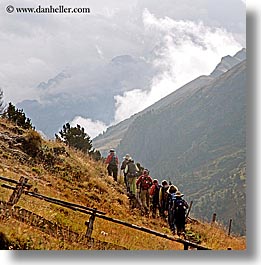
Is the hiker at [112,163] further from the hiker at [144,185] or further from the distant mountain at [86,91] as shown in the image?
the distant mountain at [86,91]

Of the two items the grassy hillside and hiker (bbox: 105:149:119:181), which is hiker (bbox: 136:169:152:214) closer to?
the grassy hillside

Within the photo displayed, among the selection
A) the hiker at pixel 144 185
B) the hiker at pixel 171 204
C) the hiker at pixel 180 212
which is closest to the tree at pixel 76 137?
the hiker at pixel 144 185

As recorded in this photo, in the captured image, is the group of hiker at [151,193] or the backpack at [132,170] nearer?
the group of hiker at [151,193]

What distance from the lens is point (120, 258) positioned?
5.62 meters

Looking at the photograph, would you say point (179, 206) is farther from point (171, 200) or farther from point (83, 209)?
point (83, 209)

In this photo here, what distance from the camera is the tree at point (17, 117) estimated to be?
22.2 feet

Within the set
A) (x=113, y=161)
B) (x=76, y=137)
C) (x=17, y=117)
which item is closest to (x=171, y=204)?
(x=113, y=161)

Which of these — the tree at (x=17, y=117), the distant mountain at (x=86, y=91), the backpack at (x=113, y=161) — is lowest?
the backpack at (x=113, y=161)

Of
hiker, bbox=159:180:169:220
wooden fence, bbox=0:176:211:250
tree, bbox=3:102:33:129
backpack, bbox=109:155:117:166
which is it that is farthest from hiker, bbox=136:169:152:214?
tree, bbox=3:102:33:129

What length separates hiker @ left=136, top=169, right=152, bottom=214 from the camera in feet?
21.3

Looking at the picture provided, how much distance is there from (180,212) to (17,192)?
2.05m

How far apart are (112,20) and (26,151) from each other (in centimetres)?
228

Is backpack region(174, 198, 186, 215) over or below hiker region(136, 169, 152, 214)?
below

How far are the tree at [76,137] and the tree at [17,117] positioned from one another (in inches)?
19.4
